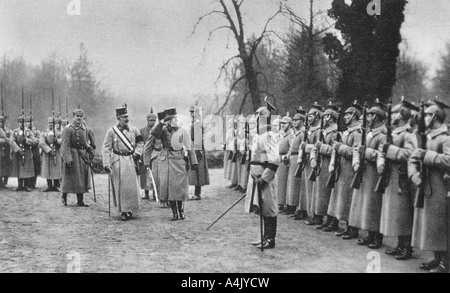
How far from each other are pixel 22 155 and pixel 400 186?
37.5ft

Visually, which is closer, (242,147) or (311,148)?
(311,148)

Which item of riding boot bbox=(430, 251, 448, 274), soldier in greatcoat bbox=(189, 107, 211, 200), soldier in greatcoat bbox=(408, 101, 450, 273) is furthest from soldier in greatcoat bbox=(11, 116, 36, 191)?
riding boot bbox=(430, 251, 448, 274)

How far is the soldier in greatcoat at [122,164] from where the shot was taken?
1035 centimetres

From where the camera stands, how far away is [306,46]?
42.4ft

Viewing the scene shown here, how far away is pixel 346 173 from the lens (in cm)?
870

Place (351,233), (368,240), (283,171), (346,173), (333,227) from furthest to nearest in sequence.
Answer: (283,171) → (333,227) → (346,173) → (351,233) → (368,240)

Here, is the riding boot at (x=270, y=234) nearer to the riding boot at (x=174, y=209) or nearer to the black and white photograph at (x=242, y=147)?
the black and white photograph at (x=242, y=147)

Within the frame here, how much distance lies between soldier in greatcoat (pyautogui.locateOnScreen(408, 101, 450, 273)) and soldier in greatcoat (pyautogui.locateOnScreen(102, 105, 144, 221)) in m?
5.79

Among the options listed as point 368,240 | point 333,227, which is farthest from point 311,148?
point 368,240

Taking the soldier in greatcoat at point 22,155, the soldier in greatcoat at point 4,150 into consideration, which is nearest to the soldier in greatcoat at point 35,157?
the soldier in greatcoat at point 22,155

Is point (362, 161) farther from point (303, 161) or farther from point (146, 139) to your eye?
point (146, 139)

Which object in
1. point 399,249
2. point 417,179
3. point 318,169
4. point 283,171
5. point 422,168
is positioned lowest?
point 399,249
